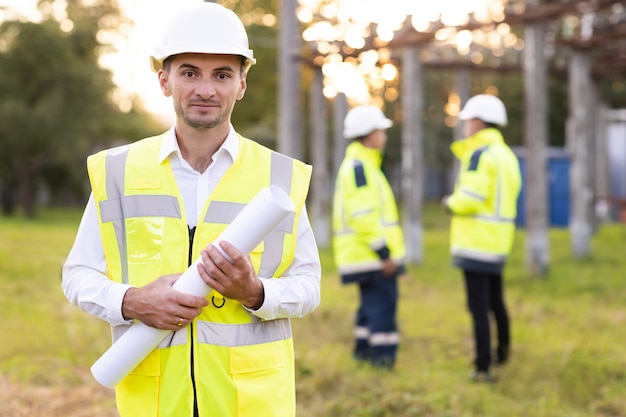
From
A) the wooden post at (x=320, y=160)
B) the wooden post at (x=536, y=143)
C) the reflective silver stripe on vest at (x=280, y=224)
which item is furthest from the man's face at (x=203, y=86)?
the wooden post at (x=320, y=160)

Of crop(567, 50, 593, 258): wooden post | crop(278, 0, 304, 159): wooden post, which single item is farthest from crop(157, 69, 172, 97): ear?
crop(567, 50, 593, 258): wooden post

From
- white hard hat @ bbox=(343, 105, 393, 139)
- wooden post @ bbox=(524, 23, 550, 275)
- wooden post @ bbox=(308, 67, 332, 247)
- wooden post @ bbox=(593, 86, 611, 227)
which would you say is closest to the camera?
white hard hat @ bbox=(343, 105, 393, 139)

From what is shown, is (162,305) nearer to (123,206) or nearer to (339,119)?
(123,206)

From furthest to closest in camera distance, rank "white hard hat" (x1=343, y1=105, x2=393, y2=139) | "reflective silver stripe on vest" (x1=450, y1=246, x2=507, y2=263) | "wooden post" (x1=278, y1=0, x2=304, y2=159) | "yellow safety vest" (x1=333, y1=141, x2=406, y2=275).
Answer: "wooden post" (x1=278, y1=0, x2=304, y2=159)
"white hard hat" (x1=343, y1=105, x2=393, y2=139)
"yellow safety vest" (x1=333, y1=141, x2=406, y2=275)
"reflective silver stripe on vest" (x1=450, y1=246, x2=507, y2=263)

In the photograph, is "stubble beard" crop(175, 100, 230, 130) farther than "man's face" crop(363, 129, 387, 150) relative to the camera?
No

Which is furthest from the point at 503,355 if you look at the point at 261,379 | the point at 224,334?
the point at 224,334

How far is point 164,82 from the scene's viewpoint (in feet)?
8.08

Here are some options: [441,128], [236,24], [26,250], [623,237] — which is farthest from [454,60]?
[441,128]

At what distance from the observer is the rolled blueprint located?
214 cm

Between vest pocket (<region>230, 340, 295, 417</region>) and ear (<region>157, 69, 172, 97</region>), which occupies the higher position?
ear (<region>157, 69, 172, 97</region>)

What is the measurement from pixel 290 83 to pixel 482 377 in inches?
297

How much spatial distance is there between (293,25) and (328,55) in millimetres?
833

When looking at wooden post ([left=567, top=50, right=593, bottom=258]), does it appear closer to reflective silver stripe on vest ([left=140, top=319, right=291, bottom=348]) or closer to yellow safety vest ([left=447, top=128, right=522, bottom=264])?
yellow safety vest ([left=447, top=128, right=522, bottom=264])

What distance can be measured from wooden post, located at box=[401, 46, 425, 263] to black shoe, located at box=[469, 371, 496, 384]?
7.08 m
